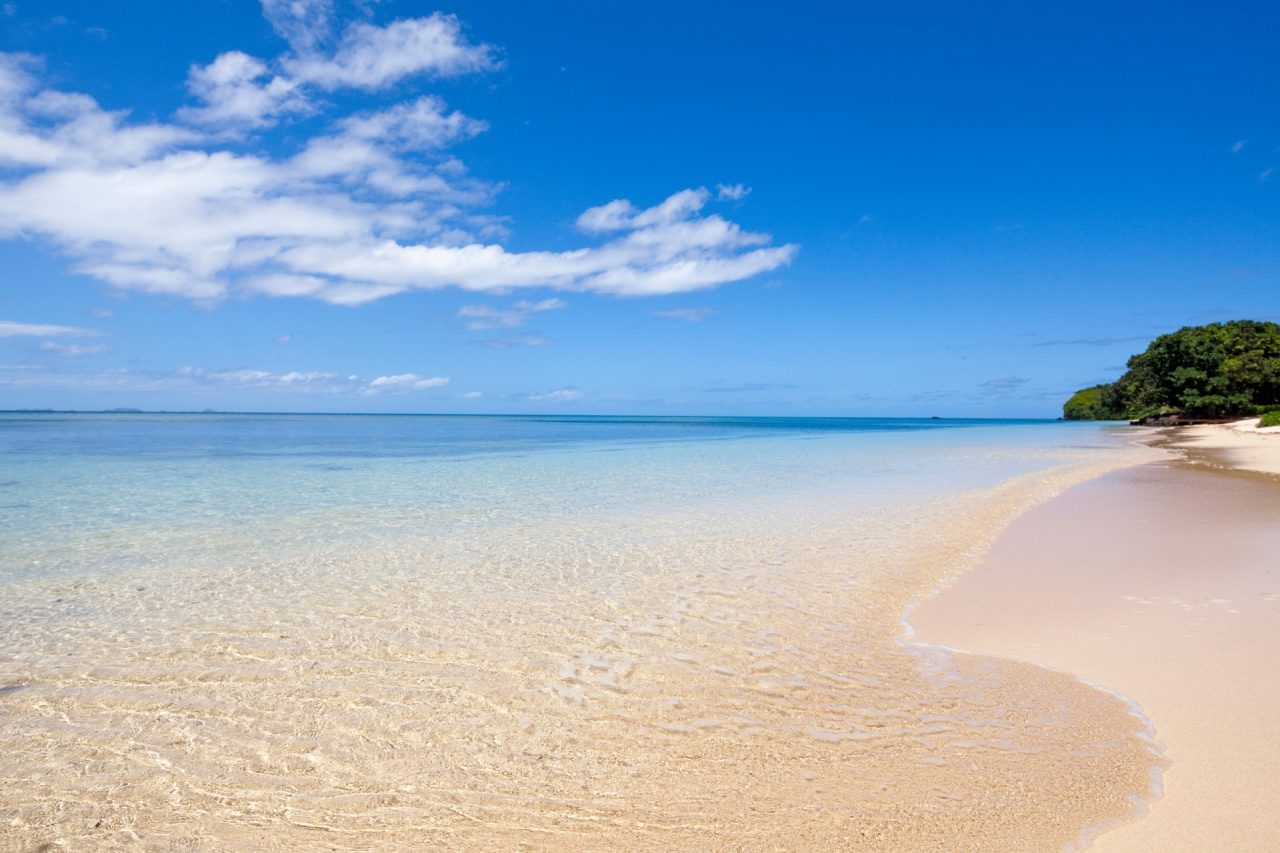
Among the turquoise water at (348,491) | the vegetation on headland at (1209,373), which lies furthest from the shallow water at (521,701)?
the vegetation on headland at (1209,373)

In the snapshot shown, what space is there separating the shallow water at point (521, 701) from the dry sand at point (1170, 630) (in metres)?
0.30

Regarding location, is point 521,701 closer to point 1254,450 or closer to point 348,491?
point 348,491

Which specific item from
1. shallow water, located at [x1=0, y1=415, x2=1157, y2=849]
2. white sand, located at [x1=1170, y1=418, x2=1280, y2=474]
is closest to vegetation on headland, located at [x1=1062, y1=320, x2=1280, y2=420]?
white sand, located at [x1=1170, y1=418, x2=1280, y2=474]

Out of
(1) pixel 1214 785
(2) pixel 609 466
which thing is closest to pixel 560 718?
(1) pixel 1214 785

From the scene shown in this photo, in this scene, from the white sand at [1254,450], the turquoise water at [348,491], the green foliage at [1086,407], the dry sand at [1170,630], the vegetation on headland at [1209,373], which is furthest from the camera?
the green foliage at [1086,407]

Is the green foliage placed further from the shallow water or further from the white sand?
the shallow water

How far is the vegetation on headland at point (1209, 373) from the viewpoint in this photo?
75062 mm

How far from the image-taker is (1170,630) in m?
6.59

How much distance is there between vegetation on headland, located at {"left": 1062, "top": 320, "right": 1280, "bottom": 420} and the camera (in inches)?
2955

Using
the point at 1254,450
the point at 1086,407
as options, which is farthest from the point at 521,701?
the point at 1086,407

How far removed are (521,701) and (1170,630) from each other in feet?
20.0

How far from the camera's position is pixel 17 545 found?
11172 millimetres

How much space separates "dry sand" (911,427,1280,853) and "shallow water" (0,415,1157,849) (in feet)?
0.99

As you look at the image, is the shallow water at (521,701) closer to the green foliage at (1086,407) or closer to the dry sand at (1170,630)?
the dry sand at (1170,630)
